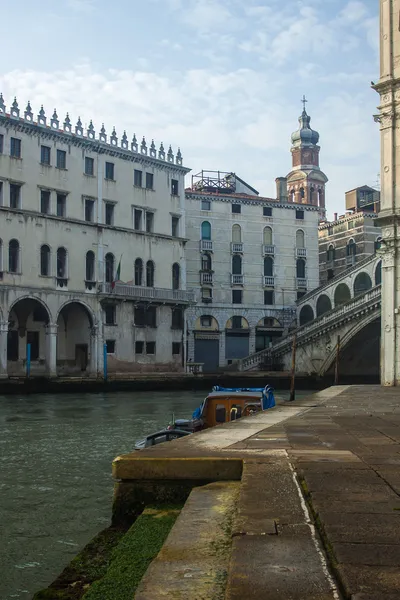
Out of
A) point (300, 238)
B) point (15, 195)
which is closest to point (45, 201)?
point (15, 195)

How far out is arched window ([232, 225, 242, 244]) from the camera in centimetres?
5144

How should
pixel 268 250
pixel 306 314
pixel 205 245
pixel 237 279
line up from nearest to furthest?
pixel 205 245
pixel 237 279
pixel 268 250
pixel 306 314

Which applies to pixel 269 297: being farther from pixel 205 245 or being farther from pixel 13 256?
pixel 13 256

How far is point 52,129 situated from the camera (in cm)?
4034

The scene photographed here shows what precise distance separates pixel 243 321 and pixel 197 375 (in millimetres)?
9900

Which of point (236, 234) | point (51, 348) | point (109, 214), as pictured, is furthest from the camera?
point (236, 234)

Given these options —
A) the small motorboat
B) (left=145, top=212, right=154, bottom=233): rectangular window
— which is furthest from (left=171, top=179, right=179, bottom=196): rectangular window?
the small motorboat

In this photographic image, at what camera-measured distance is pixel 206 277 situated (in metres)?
50.6

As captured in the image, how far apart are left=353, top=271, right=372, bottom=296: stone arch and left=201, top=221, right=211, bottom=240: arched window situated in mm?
10615

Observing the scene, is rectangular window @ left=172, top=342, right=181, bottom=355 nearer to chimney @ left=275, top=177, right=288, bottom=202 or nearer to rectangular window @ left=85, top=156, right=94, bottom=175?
rectangular window @ left=85, top=156, right=94, bottom=175

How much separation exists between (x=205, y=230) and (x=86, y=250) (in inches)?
459

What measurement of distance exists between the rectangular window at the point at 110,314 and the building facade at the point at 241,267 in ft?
26.4

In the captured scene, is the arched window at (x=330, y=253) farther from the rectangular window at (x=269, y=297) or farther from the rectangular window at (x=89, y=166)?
the rectangular window at (x=89, y=166)

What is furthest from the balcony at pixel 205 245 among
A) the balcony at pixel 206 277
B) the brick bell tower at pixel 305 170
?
the brick bell tower at pixel 305 170
